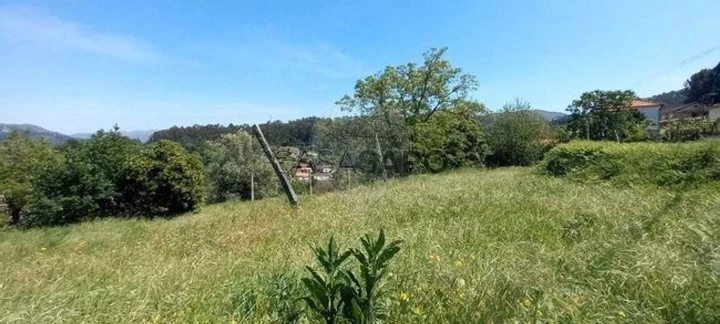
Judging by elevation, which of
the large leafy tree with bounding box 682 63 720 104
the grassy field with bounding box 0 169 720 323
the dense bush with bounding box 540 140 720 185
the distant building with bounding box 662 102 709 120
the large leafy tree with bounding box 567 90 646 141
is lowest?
the grassy field with bounding box 0 169 720 323

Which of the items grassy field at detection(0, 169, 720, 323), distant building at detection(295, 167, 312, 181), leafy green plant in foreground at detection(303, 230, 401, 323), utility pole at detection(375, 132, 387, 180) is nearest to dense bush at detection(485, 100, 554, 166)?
utility pole at detection(375, 132, 387, 180)

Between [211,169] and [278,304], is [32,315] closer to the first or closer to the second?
[278,304]

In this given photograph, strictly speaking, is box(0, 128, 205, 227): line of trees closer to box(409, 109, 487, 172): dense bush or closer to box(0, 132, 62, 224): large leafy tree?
box(0, 132, 62, 224): large leafy tree

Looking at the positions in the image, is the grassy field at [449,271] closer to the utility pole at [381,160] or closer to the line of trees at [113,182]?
the utility pole at [381,160]

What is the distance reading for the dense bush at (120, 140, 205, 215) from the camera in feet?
51.7

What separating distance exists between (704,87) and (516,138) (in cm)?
5479

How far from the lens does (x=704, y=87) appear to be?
5456 cm

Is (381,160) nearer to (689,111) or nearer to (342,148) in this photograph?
(342,148)

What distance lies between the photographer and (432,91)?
24.2 metres

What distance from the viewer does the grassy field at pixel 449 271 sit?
95.4 inches

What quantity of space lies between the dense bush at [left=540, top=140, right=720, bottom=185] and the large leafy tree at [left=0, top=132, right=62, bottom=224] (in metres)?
24.1

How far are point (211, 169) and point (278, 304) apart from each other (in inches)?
1300

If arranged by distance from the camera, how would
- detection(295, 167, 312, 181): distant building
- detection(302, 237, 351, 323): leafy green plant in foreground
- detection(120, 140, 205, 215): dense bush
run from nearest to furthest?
detection(302, 237, 351, 323): leafy green plant in foreground
detection(120, 140, 205, 215): dense bush
detection(295, 167, 312, 181): distant building

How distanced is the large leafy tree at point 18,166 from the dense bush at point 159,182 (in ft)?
24.4
